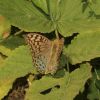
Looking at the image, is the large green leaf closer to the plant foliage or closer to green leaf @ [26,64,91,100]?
the plant foliage

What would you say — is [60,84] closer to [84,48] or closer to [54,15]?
[84,48]

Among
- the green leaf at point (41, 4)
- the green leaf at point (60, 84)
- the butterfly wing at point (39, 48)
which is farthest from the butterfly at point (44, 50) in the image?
the green leaf at point (41, 4)

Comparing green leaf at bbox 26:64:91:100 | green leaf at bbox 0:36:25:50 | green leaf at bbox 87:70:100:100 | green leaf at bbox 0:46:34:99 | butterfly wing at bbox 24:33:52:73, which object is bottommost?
green leaf at bbox 87:70:100:100

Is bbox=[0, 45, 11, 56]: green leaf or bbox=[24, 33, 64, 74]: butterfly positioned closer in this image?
bbox=[24, 33, 64, 74]: butterfly

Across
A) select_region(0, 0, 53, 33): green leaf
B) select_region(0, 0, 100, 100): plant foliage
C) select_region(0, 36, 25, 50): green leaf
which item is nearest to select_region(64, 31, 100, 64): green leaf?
select_region(0, 0, 100, 100): plant foliage

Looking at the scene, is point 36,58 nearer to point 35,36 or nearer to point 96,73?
point 35,36

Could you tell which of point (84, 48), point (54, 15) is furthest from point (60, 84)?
point (54, 15)
